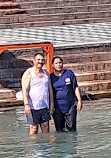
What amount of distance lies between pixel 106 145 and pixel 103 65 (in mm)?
7338

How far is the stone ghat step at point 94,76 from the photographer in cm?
1544

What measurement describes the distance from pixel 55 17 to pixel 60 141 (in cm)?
1278

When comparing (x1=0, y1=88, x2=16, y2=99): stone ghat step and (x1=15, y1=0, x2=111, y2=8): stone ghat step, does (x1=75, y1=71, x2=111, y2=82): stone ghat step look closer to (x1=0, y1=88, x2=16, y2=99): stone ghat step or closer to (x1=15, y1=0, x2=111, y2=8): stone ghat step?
(x1=0, y1=88, x2=16, y2=99): stone ghat step

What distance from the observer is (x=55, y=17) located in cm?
2167

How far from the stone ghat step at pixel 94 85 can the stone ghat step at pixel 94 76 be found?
299 millimetres

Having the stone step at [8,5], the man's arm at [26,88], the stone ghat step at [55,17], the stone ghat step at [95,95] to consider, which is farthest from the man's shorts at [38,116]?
the stone step at [8,5]

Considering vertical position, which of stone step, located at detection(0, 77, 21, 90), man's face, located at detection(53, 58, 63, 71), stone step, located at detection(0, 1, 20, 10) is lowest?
stone step, located at detection(0, 77, 21, 90)

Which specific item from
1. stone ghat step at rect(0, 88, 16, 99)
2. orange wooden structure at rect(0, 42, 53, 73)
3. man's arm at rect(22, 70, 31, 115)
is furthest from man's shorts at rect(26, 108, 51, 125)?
orange wooden structure at rect(0, 42, 53, 73)

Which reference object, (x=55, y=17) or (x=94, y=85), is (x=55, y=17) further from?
(x=94, y=85)

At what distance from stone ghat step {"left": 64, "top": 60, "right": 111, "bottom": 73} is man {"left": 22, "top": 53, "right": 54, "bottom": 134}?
6621mm

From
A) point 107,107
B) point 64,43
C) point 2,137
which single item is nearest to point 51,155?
point 2,137

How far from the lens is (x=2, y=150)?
9.02 meters

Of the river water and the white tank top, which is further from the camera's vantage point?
the white tank top

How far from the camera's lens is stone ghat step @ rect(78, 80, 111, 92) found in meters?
14.8
